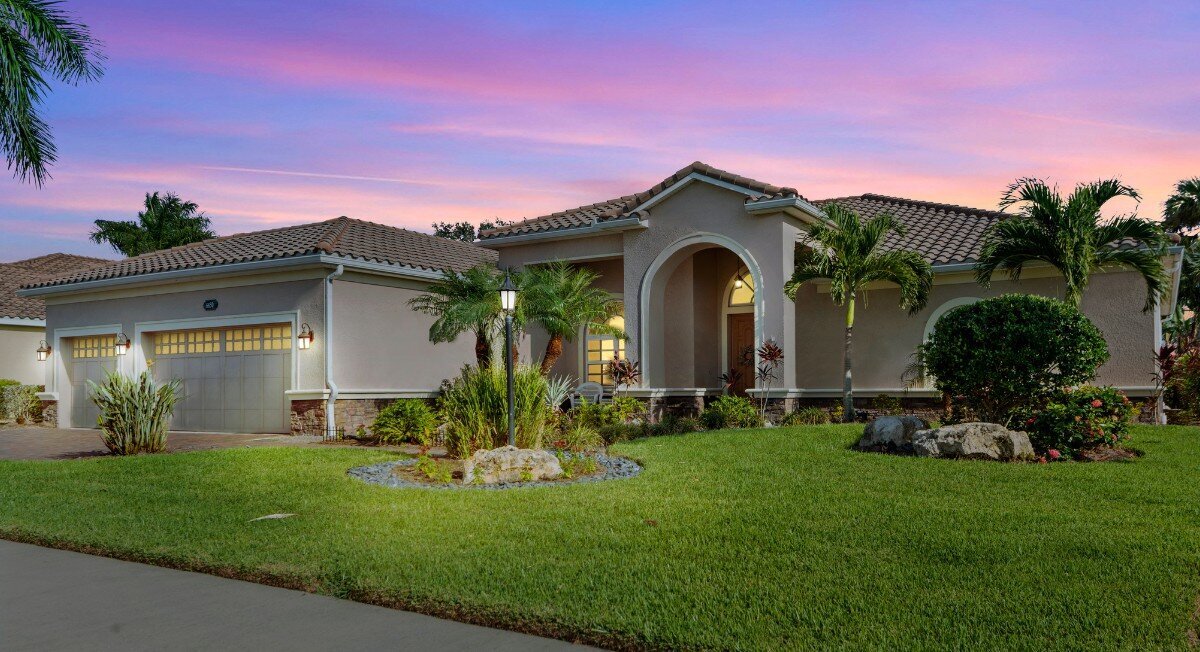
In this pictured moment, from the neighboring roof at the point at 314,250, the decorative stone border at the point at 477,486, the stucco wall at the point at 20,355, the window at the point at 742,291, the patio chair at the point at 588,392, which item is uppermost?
the neighboring roof at the point at 314,250

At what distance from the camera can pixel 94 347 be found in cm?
2075

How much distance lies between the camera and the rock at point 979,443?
33.1 feet

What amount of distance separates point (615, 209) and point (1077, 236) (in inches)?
350

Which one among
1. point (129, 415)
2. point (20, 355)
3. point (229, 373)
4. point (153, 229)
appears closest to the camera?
point (129, 415)

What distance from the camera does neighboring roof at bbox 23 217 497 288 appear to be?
17.6 meters

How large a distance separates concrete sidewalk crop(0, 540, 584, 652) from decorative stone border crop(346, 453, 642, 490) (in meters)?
3.35

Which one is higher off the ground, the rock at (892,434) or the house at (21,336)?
the house at (21,336)

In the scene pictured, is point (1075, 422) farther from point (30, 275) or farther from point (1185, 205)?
point (30, 275)

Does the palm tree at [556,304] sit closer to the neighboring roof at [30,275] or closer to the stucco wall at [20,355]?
the neighboring roof at [30,275]

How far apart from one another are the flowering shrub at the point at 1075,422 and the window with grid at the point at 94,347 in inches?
775

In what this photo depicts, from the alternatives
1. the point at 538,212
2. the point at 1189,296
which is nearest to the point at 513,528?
the point at 538,212

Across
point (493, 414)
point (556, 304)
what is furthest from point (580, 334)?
point (493, 414)

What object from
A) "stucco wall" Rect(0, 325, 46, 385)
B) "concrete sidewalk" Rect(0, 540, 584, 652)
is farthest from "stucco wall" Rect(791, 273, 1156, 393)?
"stucco wall" Rect(0, 325, 46, 385)

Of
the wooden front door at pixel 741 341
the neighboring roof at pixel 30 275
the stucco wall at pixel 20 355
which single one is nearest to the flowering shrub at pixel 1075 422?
the wooden front door at pixel 741 341
